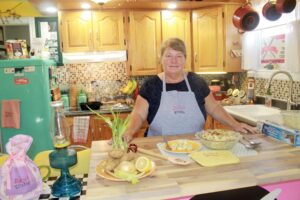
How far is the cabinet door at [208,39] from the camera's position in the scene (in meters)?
3.29

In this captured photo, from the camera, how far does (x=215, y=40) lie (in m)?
3.33

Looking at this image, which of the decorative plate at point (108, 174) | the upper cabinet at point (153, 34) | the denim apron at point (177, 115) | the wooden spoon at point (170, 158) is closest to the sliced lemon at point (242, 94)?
the upper cabinet at point (153, 34)

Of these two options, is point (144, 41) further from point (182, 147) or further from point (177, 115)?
point (182, 147)

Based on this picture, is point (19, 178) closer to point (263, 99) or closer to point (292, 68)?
point (292, 68)

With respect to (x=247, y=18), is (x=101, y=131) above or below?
below

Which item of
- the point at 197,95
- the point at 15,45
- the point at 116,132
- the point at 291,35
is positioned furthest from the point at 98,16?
the point at 116,132

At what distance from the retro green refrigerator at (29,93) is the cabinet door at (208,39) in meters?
1.73

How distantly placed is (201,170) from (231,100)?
2.33m

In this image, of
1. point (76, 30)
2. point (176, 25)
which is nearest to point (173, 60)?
point (176, 25)

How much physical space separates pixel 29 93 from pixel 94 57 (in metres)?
0.82

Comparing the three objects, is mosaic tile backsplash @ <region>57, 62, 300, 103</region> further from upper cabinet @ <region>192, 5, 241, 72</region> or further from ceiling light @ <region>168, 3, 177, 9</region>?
ceiling light @ <region>168, 3, 177, 9</region>

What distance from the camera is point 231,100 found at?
337cm

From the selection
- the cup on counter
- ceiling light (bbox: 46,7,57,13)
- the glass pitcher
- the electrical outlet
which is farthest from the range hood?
the glass pitcher

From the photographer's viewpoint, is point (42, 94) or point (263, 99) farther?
point (263, 99)
